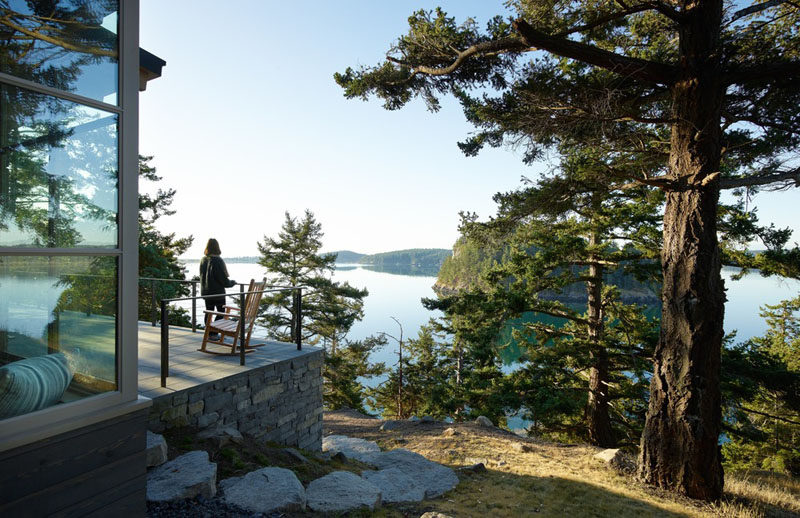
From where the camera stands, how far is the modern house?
170 centimetres

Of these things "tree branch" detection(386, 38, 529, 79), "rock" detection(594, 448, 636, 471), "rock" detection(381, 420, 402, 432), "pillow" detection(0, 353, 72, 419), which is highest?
"tree branch" detection(386, 38, 529, 79)

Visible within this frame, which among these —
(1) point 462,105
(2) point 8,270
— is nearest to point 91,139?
(2) point 8,270

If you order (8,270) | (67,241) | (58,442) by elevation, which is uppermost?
(67,241)

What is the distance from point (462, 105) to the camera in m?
6.27

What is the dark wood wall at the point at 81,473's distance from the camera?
1652 mm

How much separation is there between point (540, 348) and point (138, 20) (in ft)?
31.2

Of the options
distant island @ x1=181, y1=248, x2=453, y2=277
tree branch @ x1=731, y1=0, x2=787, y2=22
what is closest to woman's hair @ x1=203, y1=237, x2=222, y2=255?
tree branch @ x1=731, y1=0, x2=787, y2=22

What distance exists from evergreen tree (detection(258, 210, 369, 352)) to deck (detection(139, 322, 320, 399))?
9.66 meters

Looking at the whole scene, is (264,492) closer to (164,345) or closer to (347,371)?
(164,345)

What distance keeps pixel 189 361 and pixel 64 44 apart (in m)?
4.07

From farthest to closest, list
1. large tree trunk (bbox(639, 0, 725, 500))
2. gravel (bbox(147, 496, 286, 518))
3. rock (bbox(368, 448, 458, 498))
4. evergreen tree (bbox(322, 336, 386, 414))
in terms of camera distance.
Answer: evergreen tree (bbox(322, 336, 386, 414)), large tree trunk (bbox(639, 0, 725, 500)), rock (bbox(368, 448, 458, 498)), gravel (bbox(147, 496, 286, 518))

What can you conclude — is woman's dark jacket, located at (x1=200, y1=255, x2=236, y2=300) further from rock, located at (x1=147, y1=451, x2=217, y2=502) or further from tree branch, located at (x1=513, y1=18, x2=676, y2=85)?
tree branch, located at (x1=513, y1=18, x2=676, y2=85)

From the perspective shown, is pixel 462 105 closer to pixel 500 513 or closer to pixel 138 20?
pixel 138 20

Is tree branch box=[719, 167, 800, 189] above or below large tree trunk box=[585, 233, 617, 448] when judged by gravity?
above
